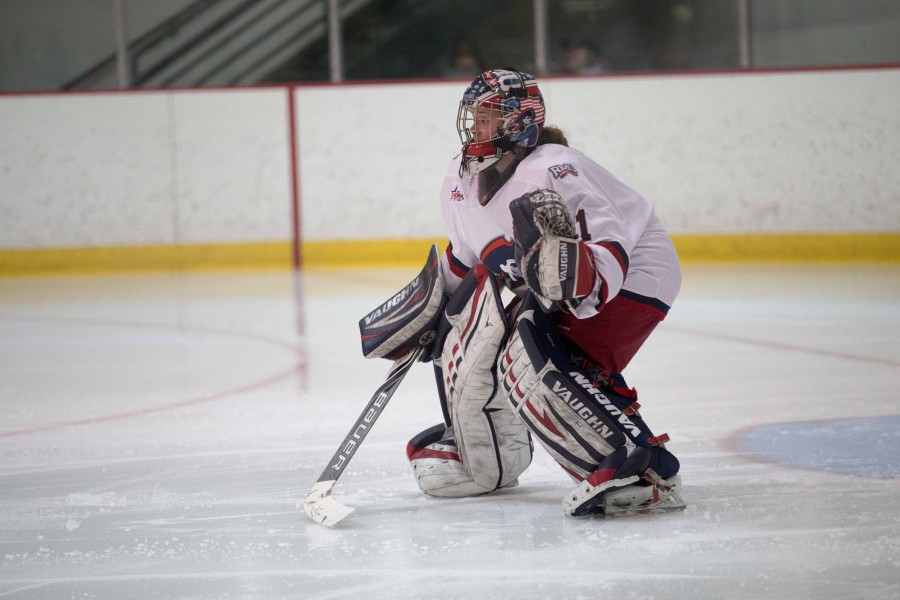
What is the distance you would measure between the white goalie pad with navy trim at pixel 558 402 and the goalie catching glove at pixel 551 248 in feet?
0.63

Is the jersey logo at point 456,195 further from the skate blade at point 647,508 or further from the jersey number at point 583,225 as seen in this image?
the skate blade at point 647,508

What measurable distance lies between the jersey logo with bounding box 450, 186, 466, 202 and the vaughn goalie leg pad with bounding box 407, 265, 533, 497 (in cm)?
17

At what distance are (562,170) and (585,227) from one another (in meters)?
0.13

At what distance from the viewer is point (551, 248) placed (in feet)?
6.48

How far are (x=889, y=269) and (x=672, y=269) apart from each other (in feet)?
16.0

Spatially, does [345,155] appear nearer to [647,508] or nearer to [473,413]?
[473,413]

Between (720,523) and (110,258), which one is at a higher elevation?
(110,258)

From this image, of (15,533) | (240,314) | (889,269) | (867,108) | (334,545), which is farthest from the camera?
(867,108)

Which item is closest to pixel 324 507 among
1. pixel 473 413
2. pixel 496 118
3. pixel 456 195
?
pixel 473 413

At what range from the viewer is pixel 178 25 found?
8.40 metres

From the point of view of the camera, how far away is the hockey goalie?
2080 mm

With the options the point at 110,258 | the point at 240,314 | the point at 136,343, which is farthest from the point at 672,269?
the point at 110,258

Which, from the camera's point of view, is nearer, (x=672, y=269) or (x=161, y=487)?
(x=672, y=269)

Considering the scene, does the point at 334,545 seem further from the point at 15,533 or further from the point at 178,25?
the point at 178,25
